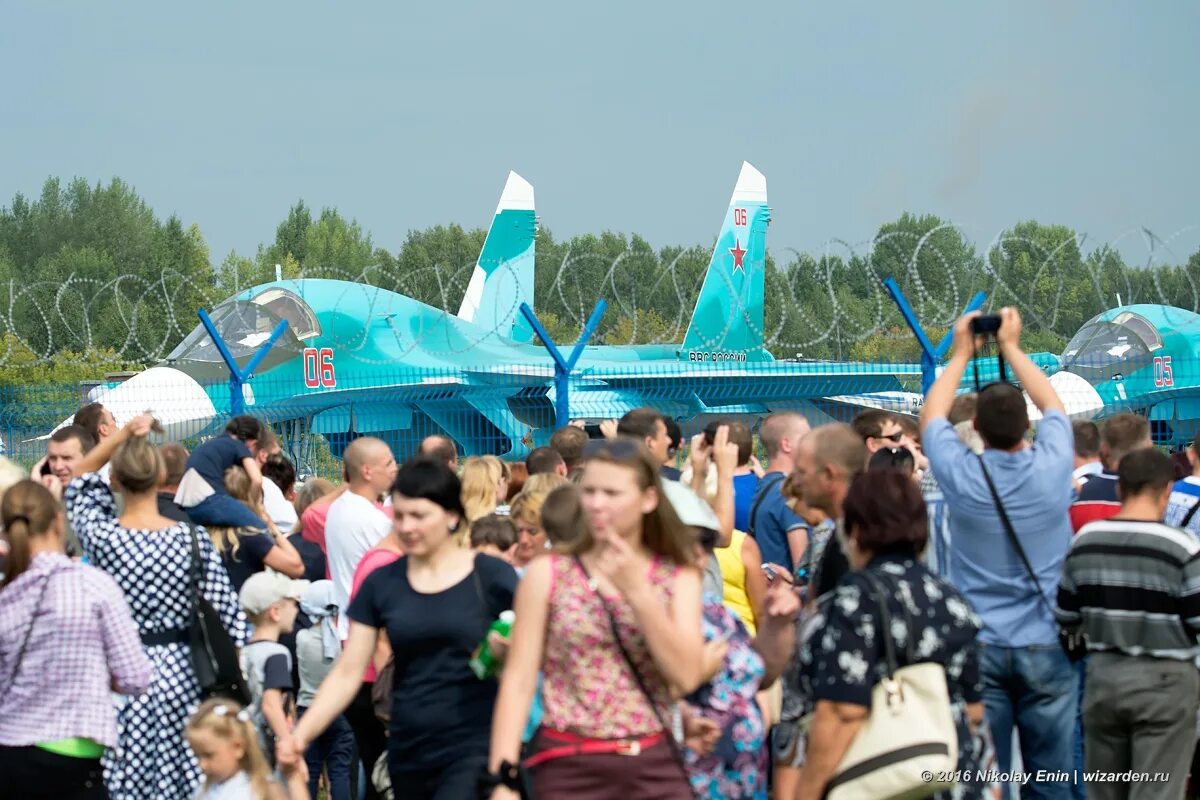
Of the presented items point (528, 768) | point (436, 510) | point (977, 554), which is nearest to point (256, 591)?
point (436, 510)

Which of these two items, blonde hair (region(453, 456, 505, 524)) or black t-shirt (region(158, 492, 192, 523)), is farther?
blonde hair (region(453, 456, 505, 524))

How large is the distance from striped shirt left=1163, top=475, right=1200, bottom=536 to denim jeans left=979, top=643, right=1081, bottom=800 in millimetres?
1564

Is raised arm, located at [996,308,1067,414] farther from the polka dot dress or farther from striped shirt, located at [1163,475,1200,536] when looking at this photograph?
the polka dot dress

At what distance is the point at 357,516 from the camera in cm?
599

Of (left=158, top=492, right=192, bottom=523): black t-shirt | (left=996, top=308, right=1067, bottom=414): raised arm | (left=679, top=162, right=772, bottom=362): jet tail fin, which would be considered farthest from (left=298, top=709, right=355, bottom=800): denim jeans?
(left=679, top=162, right=772, bottom=362): jet tail fin

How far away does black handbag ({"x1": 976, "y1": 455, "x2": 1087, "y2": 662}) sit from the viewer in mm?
4598

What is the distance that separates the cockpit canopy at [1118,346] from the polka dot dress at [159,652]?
2163 cm

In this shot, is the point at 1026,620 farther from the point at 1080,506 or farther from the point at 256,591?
the point at 256,591

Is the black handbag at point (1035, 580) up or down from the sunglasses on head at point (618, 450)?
down

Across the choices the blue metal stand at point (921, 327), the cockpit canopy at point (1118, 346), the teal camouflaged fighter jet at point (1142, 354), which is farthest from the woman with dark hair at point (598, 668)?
the cockpit canopy at point (1118, 346)

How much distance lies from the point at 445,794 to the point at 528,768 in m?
0.57

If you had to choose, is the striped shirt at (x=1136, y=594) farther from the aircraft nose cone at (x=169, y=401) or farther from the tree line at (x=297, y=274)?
the tree line at (x=297, y=274)

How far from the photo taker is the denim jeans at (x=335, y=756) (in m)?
6.20

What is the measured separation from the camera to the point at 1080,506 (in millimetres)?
6145
